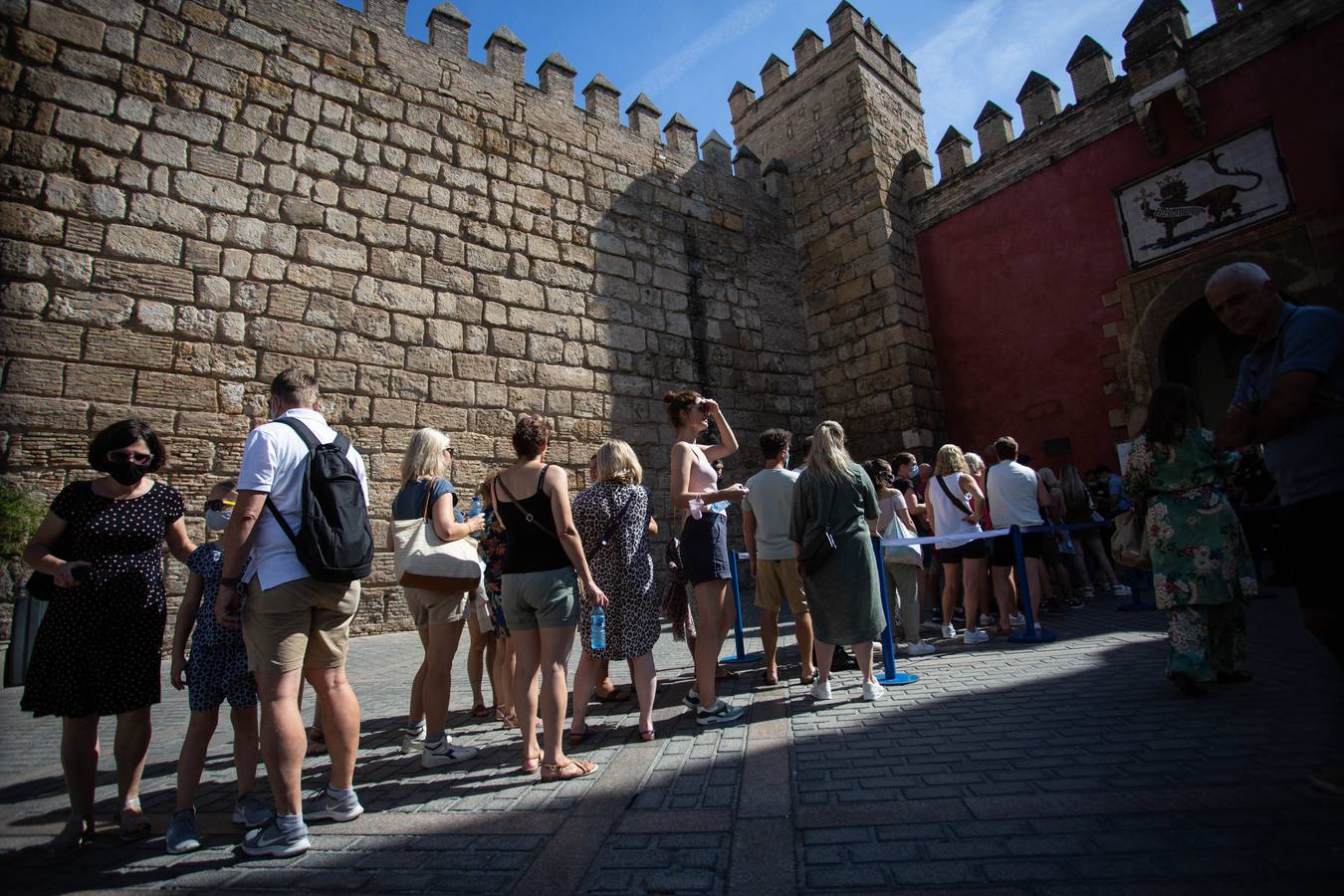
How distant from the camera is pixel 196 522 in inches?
229

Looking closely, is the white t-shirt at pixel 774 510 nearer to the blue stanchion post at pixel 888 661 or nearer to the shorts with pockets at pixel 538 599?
the blue stanchion post at pixel 888 661

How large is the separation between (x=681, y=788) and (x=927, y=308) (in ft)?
→ 34.0

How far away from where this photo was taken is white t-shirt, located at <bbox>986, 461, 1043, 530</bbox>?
5355 millimetres

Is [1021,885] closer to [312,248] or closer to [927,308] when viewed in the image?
[312,248]

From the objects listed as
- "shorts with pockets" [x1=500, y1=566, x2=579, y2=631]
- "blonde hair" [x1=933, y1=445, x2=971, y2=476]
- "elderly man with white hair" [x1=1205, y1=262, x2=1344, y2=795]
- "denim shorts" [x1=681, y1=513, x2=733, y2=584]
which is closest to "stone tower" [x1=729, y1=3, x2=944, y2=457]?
"blonde hair" [x1=933, y1=445, x2=971, y2=476]

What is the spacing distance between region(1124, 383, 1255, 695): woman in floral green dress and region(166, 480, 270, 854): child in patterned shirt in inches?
162

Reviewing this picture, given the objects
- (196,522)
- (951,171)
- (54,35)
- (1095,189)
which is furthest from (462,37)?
(1095,189)

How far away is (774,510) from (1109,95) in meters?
8.99

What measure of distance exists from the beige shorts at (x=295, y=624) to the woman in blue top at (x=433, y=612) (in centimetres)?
77

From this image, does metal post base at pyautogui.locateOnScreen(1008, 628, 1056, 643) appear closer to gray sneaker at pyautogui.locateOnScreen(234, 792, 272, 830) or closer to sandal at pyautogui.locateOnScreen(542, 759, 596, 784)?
sandal at pyautogui.locateOnScreen(542, 759, 596, 784)

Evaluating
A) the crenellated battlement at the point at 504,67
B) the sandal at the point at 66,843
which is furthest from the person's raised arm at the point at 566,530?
the crenellated battlement at the point at 504,67

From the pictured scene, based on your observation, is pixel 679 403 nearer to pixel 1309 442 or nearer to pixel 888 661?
pixel 888 661

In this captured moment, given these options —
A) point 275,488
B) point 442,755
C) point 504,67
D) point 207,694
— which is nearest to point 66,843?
point 207,694

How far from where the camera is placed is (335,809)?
254 cm
